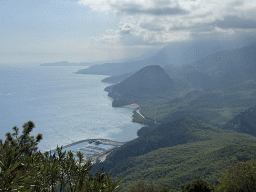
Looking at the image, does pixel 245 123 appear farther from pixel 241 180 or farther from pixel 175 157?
pixel 241 180

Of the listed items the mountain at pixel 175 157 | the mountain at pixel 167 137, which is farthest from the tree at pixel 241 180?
the mountain at pixel 167 137

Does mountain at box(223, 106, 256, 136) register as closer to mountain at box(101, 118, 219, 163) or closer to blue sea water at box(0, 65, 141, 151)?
mountain at box(101, 118, 219, 163)

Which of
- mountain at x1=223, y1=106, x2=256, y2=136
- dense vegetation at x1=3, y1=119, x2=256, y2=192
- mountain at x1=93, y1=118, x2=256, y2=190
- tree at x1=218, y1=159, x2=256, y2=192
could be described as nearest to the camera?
dense vegetation at x1=3, y1=119, x2=256, y2=192

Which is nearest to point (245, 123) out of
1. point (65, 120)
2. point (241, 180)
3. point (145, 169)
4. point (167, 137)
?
point (167, 137)

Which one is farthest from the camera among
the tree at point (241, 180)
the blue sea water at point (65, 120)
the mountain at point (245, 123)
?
the mountain at point (245, 123)

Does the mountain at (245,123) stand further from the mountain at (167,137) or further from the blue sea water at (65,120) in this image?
the blue sea water at (65,120)

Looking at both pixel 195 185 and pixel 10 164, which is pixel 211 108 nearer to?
Answer: pixel 195 185

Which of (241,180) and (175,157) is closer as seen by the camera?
(241,180)

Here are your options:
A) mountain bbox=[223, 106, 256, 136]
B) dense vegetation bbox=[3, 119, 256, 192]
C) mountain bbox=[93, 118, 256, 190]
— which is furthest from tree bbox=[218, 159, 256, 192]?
mountain bbox=[223, 106, 256, 136]

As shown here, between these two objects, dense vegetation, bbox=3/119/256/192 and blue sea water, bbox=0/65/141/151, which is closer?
dense vegetation, bbox=3/119/256/192
